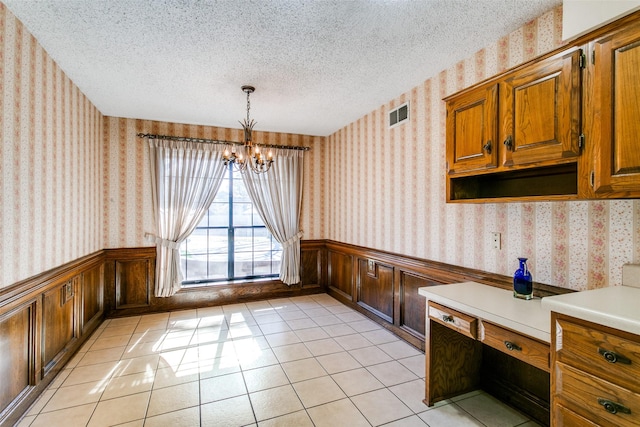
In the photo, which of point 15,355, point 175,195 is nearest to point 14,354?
point 15,355

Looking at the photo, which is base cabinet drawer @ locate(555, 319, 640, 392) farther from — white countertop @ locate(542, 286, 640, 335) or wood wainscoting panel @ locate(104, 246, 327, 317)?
wood wainscoting panel @ locate(104, 246, 327, 317)

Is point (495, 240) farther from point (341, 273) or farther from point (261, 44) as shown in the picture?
point (341, 273)

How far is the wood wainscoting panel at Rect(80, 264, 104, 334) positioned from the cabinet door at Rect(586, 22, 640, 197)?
180 inches

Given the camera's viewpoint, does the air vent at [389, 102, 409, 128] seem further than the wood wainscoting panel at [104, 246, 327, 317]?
No

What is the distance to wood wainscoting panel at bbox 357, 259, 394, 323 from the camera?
376 cm

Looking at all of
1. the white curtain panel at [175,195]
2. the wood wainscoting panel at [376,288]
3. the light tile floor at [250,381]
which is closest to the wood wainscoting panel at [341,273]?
the wood wainscoting panel at [376,288]

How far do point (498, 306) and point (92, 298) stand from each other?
14.2 feet

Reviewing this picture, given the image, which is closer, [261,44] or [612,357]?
[612,357]

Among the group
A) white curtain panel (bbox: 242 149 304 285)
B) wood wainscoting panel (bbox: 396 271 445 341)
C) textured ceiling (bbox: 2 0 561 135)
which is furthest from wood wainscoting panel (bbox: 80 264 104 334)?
wood wainscoting panel (bbox: 396 271 445 341)

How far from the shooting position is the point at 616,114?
1.50m

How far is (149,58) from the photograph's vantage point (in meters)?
2.74

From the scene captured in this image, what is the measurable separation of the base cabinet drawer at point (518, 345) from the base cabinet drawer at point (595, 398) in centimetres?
11

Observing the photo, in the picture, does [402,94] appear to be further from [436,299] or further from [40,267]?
[40,267]

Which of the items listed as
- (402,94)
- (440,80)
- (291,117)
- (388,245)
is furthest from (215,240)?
(440,80)
